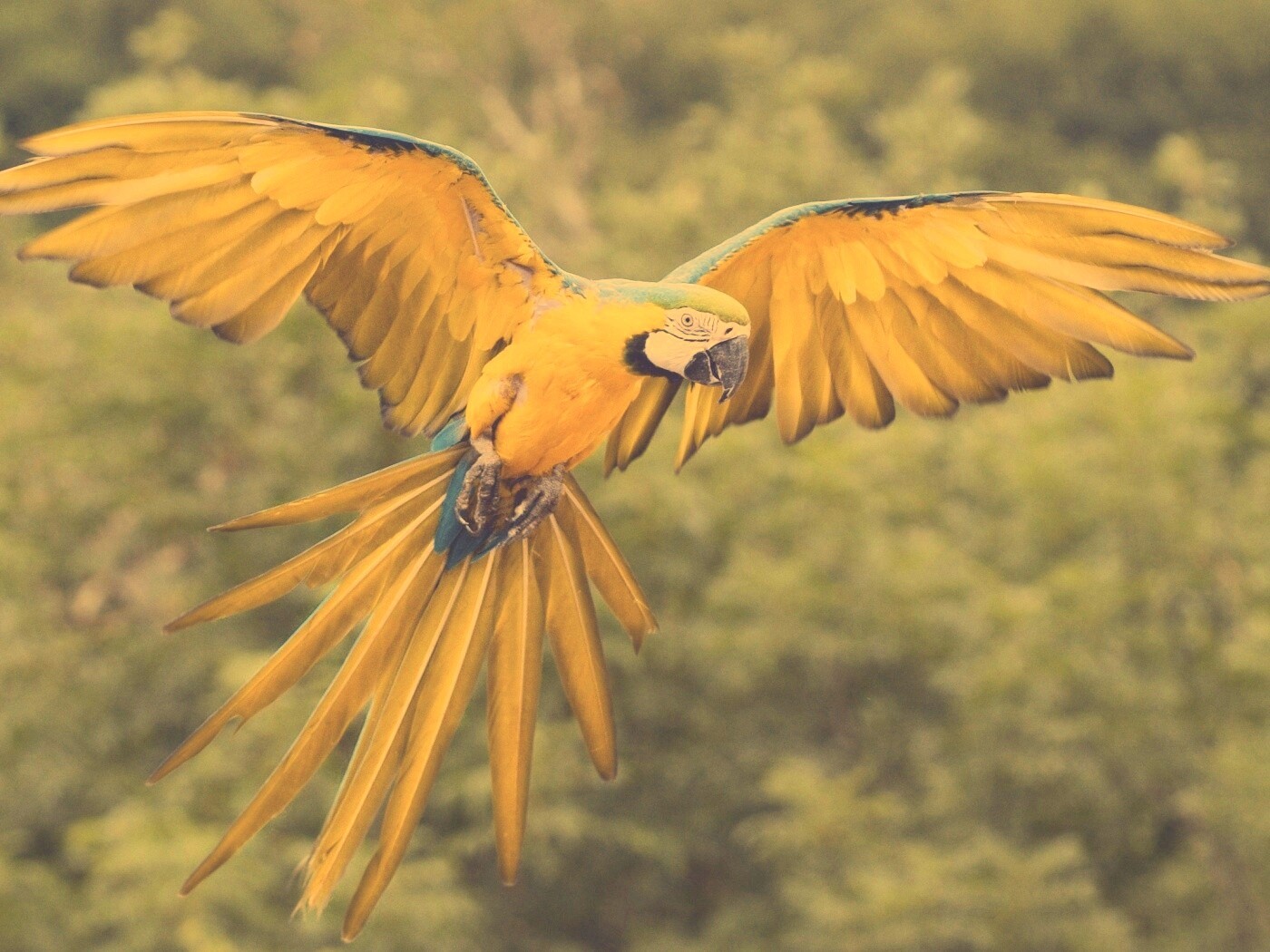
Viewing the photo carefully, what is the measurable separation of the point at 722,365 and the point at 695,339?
45 millimetres

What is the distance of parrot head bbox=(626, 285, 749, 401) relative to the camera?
2092 mm

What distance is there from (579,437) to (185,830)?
6.42 metres

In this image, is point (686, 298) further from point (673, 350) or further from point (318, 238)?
point (318, 238)

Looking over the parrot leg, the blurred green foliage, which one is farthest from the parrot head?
the blurred green foliage

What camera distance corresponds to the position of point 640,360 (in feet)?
6.97

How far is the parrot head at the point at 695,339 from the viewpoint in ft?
6.86

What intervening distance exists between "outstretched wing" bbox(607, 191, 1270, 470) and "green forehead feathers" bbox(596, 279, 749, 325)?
0.19 m

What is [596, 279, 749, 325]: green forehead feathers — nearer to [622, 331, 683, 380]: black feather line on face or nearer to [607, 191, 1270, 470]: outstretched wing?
[622, 331, 683, 380]: black feather line on face

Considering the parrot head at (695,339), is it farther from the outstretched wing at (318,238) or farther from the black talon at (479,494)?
the black talon at (479,494)

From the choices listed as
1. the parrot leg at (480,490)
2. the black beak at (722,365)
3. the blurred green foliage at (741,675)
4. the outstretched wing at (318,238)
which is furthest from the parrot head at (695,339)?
the blurred green foliage at (741,675)

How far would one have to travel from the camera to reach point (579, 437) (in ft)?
7.25

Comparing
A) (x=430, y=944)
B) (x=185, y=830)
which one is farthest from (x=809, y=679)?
(x=185, y=830)

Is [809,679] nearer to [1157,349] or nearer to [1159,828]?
[1159,828]

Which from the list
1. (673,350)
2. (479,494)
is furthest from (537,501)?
(673,350)
